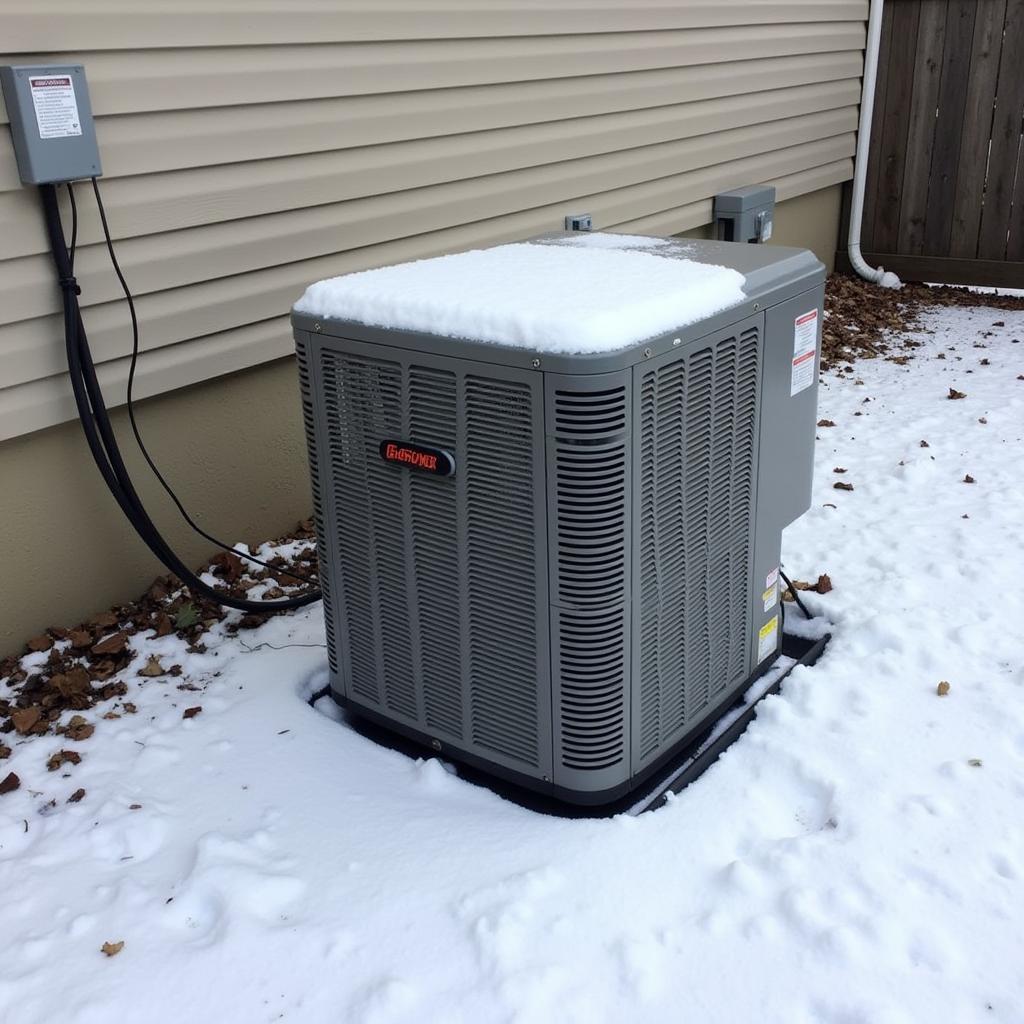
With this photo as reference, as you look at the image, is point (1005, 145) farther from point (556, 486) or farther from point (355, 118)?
point (556, 486)

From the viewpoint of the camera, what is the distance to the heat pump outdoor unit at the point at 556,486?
1.87 meters

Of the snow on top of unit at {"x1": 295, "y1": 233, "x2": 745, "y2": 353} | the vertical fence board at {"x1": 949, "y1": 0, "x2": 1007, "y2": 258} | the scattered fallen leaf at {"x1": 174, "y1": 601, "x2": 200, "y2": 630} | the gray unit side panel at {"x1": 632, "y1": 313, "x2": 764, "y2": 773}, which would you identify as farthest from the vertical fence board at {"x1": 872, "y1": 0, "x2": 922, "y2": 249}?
the scattered fallen leaf at {"x1": 174, "y1": 601, "x2": 200, "y2": 630}

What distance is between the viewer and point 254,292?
309 cm

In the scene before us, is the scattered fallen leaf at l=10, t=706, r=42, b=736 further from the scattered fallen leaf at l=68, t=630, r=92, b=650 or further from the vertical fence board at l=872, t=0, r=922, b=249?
the vertical fence board at l=872, t=0, r=922, b=249

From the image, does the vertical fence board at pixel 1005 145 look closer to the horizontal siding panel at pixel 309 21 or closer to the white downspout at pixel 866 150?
the white downspout at pixel 866 150

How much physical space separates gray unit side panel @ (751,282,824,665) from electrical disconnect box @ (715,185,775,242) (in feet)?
9.93

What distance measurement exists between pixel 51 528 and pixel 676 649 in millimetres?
1609

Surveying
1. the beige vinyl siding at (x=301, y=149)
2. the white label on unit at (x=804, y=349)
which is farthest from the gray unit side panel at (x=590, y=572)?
the beige vinyl siding at (x=301, y=149)

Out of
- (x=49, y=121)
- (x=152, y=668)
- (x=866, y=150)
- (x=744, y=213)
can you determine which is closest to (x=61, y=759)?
(x=152, y=668)

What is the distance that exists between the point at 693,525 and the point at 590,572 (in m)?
0.32

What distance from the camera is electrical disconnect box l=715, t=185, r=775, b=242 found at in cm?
530

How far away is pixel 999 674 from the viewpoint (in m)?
2.55

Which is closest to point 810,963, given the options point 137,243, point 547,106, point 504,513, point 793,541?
point 504,513

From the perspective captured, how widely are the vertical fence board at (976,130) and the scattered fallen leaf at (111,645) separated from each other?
566 centimetres
